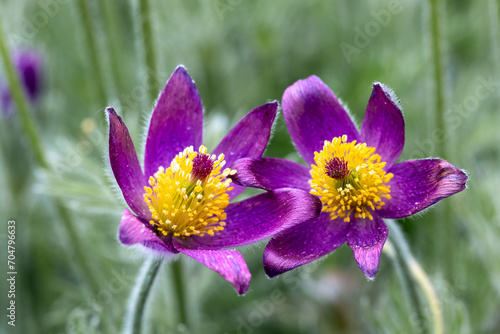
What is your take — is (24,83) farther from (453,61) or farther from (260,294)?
(453,61)

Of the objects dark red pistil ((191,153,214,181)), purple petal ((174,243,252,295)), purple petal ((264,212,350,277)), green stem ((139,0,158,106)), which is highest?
green stem ((139,0,158,106))

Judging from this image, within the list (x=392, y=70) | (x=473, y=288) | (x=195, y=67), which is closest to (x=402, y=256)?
(x=473, y=288)

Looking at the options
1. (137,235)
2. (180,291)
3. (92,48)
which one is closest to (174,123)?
(137,235)

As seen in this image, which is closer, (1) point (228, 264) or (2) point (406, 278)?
(1) point (228, 264)

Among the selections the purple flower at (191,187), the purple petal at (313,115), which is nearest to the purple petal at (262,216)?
the purple flower at (191,187)

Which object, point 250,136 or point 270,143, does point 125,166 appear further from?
point 270,143

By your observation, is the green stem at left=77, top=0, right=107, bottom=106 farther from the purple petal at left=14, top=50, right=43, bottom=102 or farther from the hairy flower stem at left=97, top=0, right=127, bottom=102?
the purple petal at left=14, top=50, right=43, bottom=102

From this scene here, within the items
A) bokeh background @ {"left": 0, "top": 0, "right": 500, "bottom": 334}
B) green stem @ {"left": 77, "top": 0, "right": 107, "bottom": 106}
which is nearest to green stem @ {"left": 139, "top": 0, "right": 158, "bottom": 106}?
bokeh background @ {"left": 0, "top": 0, "right": 500, "bottom": 334}

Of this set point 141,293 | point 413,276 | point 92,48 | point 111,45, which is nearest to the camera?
point 141,293
